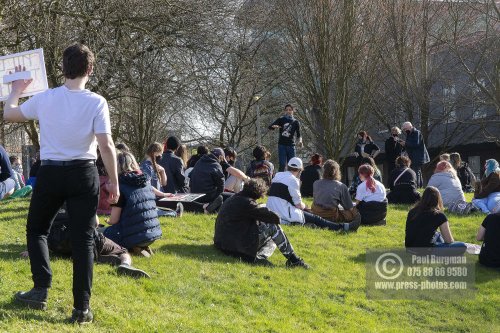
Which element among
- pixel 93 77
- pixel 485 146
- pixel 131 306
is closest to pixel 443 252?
pixel 131 306

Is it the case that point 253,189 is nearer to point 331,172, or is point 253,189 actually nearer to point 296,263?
point 296,263

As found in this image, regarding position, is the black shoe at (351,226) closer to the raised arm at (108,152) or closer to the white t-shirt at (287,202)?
the white t-shirt at (287,202)

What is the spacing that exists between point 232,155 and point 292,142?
6.55 feet

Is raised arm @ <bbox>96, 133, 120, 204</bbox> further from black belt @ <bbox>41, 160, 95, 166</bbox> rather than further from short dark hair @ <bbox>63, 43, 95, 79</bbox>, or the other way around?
short dark hair @ <bbox>63, 43, 95, 79</bbox>

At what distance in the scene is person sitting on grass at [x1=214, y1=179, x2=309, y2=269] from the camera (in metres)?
9.55

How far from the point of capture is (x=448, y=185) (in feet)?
50.2

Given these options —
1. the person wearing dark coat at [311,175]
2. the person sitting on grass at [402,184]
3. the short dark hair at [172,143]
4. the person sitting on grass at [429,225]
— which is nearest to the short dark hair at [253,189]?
the person sitting on grass at [429,225]

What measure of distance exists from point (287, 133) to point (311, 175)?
1.67m

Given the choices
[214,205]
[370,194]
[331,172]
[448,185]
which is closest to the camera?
[331,172]

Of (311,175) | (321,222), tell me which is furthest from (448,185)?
(321,222)

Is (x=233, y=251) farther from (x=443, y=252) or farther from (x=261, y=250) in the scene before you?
(x=443, y=252)

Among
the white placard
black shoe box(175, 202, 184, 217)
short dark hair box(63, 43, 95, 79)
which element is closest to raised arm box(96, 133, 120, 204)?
short dark hair box(63, 43, 95, 79)

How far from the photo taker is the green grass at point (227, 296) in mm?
6328

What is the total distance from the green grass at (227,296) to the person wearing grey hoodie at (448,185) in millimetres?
4379
